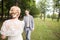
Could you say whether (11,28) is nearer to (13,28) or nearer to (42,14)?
(13,28)

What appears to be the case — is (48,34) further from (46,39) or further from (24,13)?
(24,13)

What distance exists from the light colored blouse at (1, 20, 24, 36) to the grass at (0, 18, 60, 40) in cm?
133

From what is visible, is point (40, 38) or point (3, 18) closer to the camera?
point (3, 18)

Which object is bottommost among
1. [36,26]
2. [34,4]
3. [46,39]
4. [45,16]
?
[46,39]

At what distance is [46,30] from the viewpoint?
2.36 metres

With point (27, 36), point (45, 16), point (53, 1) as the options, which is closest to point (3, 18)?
point (27, 36)

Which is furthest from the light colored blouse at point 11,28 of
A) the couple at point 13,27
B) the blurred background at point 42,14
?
the blurred background at point 42,14

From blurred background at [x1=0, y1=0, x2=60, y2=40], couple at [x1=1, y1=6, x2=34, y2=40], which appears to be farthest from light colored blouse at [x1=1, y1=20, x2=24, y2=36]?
blurred background at [x1=0, y1=0, x2=60, y2=40]

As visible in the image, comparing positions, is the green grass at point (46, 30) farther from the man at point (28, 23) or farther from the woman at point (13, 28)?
the woman at point (13, 28)

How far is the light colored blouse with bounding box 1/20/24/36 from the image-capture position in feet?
3.05

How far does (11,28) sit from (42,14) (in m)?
1.40

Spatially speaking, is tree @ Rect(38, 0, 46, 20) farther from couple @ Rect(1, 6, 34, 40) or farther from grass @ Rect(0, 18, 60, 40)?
couple @ Rect(1, 6, 34, 40)

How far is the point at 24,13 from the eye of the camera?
88.5 inches

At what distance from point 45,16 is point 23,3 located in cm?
37
